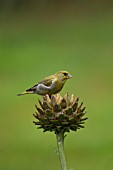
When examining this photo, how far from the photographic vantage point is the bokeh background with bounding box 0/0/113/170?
31.9 feet

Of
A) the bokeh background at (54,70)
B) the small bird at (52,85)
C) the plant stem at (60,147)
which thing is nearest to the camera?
the plant stem at (60,147)

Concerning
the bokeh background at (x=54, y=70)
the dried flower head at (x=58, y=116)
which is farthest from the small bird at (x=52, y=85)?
the dried flower head at (x=58, y=116)

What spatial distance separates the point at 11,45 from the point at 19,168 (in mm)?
12712

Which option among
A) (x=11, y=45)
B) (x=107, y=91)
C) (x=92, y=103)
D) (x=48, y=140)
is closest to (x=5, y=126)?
(x=48, y=140)

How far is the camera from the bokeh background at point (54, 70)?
971 centimetres

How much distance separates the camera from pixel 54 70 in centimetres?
1653

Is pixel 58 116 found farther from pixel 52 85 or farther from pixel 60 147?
pixel 52 85

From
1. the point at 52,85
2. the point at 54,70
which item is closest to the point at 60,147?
the point at 52,85

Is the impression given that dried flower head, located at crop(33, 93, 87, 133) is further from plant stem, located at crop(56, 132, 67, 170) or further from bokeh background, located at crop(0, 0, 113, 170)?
bokeh background, located at crop(0, 0, 113, 170)

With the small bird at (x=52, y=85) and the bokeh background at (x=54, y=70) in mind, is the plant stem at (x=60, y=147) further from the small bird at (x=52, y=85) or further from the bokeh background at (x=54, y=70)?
the small bird at (x=52, y=85)

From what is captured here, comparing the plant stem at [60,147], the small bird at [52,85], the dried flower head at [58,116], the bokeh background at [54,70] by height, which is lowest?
the plant stem at [60,147]

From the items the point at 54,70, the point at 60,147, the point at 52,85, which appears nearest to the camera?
the point at 60,147

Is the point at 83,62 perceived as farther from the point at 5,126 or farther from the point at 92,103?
the point at 5,126

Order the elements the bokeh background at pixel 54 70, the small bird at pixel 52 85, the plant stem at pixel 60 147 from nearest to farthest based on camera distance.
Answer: the plant stem at pixel 60 147 → the small bird at pixel 52 85 → the bokeh background at pixel 54 70
